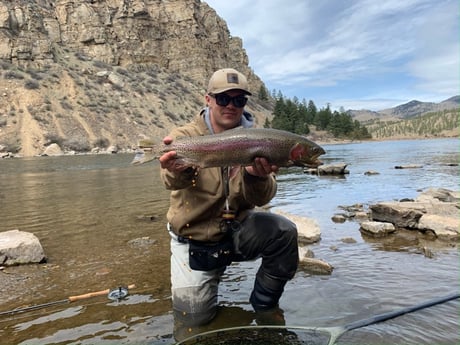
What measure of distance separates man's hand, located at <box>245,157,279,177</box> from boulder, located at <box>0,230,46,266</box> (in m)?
4.30

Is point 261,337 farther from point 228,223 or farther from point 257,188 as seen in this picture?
point 257,188

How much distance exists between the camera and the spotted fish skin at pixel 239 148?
11.6 feet

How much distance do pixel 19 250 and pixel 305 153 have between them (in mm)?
5013

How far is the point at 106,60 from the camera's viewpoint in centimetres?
7250

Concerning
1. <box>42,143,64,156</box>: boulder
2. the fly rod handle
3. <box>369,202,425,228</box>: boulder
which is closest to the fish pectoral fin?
the fly rod handle

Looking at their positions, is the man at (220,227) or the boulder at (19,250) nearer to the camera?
the man at (220,227)

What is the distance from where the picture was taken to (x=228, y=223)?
164 inches

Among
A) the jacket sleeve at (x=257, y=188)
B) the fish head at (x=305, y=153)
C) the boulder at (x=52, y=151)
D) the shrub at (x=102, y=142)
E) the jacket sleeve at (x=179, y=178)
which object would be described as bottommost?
the jacket sleeve at (x=257, y=188)

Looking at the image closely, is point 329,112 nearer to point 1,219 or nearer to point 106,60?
point 106,60

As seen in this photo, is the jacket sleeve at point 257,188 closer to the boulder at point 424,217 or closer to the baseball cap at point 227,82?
the baseball cap at point 227,82

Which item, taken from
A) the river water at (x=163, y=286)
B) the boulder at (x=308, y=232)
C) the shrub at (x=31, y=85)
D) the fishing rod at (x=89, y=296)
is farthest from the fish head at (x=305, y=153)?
the shrub at (x=31, y=85)

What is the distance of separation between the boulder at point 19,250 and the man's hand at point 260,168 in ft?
14.1

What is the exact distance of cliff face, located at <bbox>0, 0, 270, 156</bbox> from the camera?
174 feet

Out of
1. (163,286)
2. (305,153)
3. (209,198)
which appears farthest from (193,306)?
(305,153)
